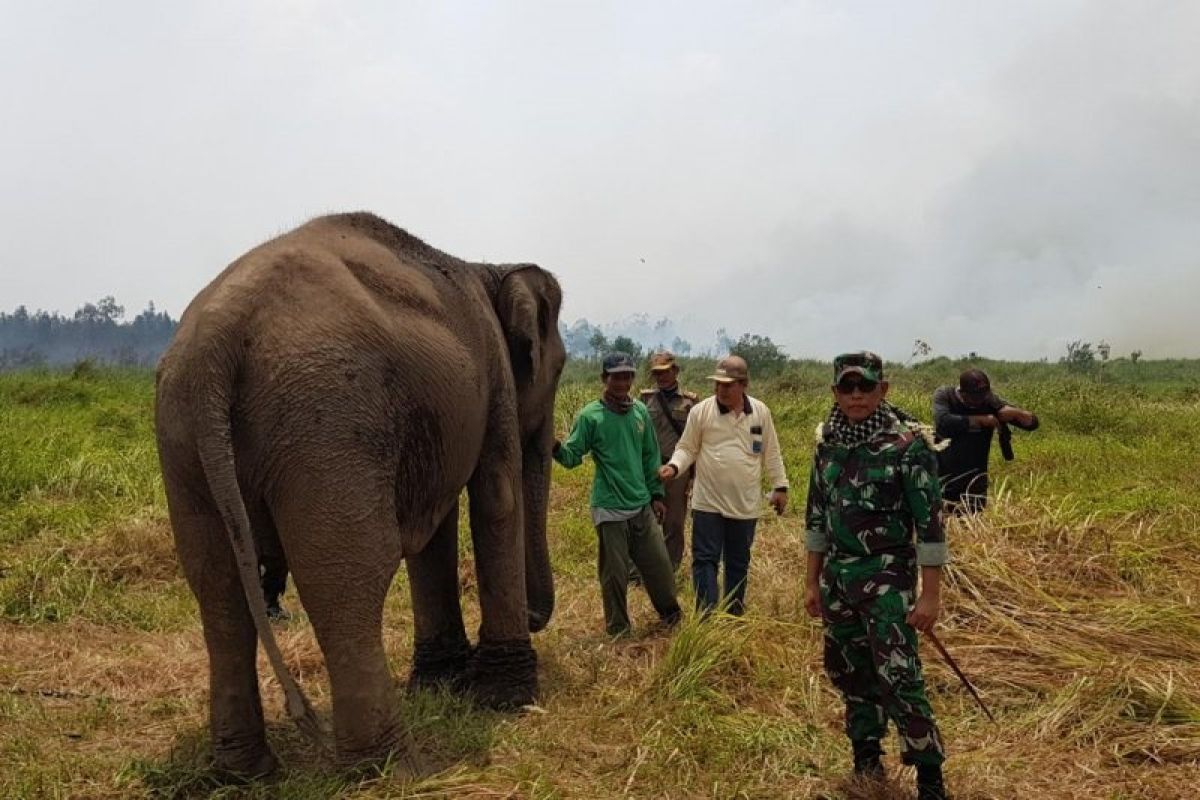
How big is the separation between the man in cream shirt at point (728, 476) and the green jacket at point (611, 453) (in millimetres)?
194

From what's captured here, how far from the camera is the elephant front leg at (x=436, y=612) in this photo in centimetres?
466

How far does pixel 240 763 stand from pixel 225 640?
18.3 inches

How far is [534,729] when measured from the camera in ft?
13.1

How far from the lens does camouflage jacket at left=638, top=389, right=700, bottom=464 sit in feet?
21.5

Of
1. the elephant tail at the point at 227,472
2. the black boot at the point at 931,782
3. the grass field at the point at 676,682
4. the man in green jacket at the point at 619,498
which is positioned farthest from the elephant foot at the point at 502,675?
the black boot at the point at 931,782

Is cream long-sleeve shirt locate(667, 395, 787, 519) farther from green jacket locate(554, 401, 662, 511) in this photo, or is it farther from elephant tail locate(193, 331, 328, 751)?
elephant tail locate(193, 331, 328, 751)

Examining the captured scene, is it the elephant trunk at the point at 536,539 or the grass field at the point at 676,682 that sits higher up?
the elephant trunk at the point at 536,539

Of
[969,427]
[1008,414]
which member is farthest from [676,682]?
[1008,414]

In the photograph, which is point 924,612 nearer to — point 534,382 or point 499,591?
point 499,591

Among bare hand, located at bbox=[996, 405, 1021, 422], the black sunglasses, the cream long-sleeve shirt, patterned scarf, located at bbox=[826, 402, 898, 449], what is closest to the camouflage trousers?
patterned scarf, located at bbox=[826, 402, 898, 449]

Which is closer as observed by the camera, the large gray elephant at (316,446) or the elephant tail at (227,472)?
the elephant tail at (227,472)

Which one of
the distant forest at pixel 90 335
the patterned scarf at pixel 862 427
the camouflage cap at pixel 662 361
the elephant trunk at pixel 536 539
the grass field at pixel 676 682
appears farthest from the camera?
the distant forest at pixel 90 335

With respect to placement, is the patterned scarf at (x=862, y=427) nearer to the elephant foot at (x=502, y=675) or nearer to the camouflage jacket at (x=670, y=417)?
the elephant foot at (x=502, y=675)

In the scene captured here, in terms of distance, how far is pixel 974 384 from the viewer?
22.1ft
